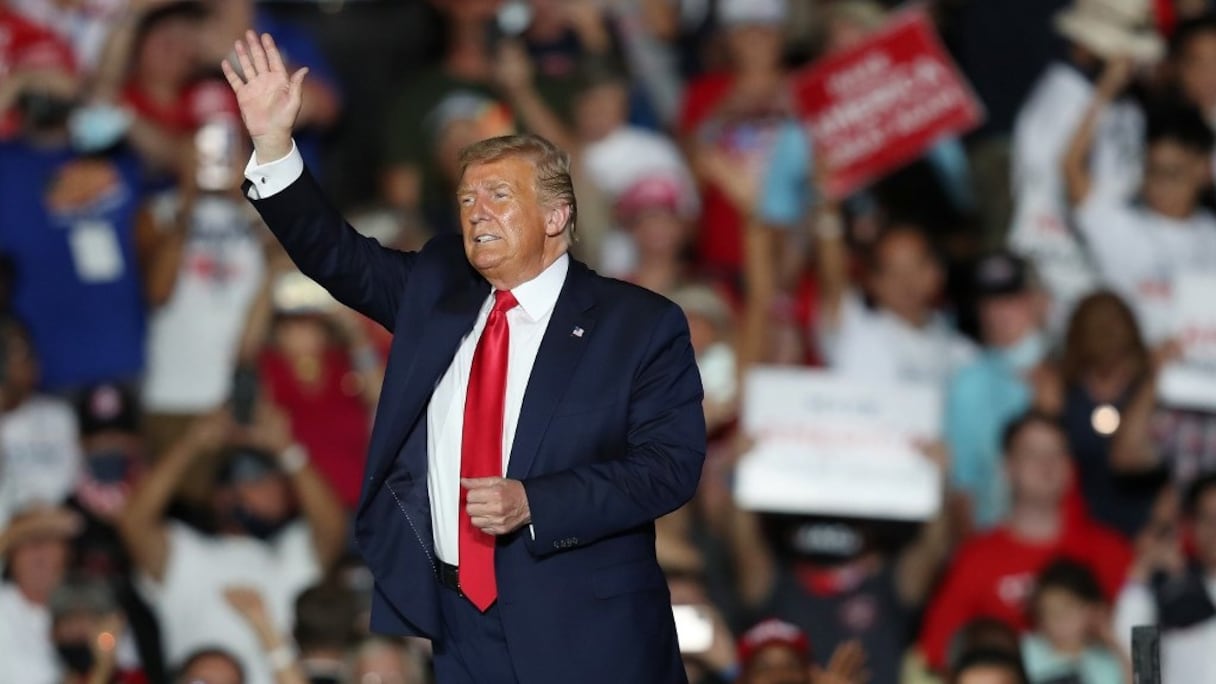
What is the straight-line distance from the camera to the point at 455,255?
4.27 meters

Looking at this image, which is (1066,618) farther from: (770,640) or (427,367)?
(427,367)

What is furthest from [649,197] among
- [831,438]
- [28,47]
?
[28,47]

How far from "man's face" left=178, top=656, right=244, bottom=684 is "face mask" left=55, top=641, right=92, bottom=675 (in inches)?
14.2

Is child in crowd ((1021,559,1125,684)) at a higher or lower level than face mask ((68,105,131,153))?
lower

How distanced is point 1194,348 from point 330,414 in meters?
2.96

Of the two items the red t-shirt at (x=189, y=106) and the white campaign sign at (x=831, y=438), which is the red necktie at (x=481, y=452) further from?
the red t-shirt at (x=189, y=106)

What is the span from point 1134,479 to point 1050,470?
1.99 feet

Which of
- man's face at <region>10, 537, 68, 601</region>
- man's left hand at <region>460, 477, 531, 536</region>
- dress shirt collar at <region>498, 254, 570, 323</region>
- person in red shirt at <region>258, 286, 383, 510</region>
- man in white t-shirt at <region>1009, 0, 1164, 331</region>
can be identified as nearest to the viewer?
man's left hand at <region>460, 477, 531, 536</region>

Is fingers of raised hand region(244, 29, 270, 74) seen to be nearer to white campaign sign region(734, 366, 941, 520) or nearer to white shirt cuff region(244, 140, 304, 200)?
white shirt cuff region(244, 140, 304, 200)

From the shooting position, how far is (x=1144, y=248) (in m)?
8.45

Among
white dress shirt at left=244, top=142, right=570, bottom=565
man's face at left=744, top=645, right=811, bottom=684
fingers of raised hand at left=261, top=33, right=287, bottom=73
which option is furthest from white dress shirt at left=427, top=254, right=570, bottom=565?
man's face at left=744, top=645, right=811, bottom=684

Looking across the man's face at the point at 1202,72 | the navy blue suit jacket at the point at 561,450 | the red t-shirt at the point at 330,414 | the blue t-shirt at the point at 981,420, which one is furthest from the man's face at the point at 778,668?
the man's face at the point at 1202,72

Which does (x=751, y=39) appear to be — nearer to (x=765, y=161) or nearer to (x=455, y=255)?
(x=765, y=161)

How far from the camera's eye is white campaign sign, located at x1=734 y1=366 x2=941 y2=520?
7.41 metres
